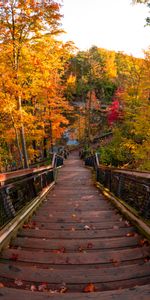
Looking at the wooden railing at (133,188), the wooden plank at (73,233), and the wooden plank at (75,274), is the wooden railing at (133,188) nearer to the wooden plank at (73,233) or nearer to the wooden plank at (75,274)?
the wooden plank at (73,233)

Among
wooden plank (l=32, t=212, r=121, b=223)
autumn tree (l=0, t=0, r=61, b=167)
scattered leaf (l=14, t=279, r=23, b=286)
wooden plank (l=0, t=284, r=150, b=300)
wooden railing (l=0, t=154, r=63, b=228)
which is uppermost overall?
autumn tree (l=0, t=0, r=61, b=167)

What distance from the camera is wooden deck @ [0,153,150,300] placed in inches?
124

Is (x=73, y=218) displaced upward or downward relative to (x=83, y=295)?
downward

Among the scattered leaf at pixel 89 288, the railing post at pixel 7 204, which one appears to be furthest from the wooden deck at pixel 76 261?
the railing post at pixel 7 204

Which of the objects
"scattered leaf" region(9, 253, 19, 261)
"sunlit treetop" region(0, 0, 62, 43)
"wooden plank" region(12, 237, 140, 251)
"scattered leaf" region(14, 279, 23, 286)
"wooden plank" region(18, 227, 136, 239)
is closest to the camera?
"scattered leaf" region(14, 279, 23, 286)

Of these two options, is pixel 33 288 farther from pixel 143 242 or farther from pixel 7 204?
pixel 7 204

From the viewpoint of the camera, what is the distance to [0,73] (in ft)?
39.8

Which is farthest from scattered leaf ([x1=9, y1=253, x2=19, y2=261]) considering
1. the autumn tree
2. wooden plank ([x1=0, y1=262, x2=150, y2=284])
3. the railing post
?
the autumn tree

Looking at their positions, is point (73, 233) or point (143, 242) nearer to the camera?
point (143, 242)

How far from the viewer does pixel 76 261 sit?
4164mm

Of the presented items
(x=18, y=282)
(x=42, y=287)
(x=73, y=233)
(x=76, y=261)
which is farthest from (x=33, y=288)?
(x=73, y=233)

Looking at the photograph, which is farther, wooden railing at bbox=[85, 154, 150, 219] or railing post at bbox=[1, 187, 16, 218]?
wooden railing at bbox=[85, 154, 150, 219]

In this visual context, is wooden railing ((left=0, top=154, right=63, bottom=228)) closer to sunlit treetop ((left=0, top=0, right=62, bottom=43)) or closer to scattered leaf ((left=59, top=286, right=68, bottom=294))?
scattered leaf ((left=59, top=286, right=68, bottom=294))

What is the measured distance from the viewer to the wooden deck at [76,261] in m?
3.15
